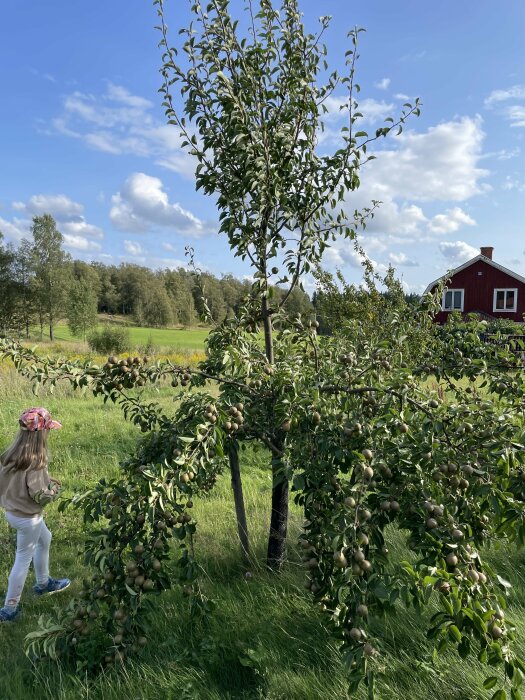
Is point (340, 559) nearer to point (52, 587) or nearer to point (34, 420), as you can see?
point (34, 420)

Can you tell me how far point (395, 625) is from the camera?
10.7 feet

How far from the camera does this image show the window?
34.4 m

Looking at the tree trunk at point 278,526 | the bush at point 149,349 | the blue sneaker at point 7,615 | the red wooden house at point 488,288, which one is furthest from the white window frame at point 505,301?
the blue sneaker at point 7,615

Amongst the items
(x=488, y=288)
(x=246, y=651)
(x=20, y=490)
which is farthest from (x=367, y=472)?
(x=488, y=288)

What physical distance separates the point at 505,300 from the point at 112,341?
27752mm

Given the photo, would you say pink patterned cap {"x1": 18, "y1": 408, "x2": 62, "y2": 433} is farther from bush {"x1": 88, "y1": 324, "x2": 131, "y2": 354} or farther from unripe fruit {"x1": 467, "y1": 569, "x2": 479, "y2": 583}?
bush {"x1": 88, "y1": 324, "x2": 131, "y2": 354}

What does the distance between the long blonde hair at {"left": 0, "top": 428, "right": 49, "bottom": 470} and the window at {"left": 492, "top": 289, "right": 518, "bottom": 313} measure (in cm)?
3592

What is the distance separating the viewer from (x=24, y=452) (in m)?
4.62

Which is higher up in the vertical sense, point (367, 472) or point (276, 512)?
point (367, 472)

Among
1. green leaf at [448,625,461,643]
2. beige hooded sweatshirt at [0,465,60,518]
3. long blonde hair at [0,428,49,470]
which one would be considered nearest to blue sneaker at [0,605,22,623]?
beige hooded sweatshirt at [0,465,60,518]

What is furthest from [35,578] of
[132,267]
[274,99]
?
[132,267]

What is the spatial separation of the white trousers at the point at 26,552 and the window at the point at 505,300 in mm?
36044

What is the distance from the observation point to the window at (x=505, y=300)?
34.4 meters

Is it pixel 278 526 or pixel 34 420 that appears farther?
pixel 34 420
